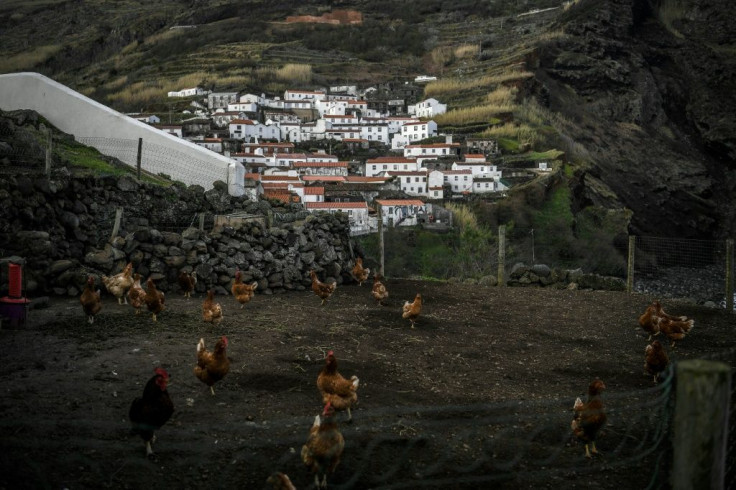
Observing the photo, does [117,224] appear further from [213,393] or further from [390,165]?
[390,165]

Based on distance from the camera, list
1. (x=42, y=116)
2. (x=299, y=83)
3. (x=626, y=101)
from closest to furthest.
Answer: (x=42, y=116), (x=626, y=101), (x=299, y=83)

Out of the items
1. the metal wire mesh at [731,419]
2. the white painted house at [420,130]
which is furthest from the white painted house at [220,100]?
the metal wire mesh at [731,419]

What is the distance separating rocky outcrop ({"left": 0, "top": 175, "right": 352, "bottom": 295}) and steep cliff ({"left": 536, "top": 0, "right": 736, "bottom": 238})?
41.5 meters

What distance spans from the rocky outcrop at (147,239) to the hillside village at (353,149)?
55.6 ft

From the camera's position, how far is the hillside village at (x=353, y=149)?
151 ft

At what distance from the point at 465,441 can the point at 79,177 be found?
943 cm

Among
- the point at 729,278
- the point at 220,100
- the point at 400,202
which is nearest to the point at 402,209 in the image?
the point at 400,202

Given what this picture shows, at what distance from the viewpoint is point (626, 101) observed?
3187 inches

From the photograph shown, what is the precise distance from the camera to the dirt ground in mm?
3844

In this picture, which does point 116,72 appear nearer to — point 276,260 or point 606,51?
point 606,51

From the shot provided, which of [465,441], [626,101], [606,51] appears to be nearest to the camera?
[465,441]

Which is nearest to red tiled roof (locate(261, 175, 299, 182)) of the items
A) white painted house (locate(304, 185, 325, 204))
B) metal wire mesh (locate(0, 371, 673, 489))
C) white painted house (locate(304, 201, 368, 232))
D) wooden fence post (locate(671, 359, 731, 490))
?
white painted house (locate(304, 185, 325, 204))

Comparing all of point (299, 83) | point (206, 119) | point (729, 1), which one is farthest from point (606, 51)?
point (206, 119)

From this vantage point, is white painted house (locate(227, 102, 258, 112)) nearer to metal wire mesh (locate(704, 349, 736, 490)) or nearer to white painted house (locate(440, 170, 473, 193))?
white painted house (locate(440, 170, 473, 193))
